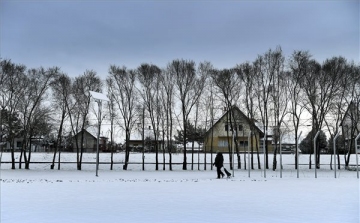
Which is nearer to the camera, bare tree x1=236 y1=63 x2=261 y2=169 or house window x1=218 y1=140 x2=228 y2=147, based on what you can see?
bare tree x1=236 y1=63 x2=261 y2=169

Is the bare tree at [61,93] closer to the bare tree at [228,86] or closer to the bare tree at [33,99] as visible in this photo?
the bare tree at [33,99]

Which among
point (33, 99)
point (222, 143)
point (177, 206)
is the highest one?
point (33, 99)

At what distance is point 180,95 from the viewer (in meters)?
44.7

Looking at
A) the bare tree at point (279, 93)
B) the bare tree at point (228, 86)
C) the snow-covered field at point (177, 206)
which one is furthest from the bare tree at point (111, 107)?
the snow-covered field at point (177, 206)

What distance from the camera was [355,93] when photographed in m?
42.4

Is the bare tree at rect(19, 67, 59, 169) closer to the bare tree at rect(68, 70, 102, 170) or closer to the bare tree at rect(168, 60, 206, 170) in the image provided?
the bare tree at rect(68, 70, 102, 170)

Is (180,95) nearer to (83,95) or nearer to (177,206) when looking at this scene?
(83,95)

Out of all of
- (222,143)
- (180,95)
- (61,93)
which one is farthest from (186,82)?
(222,143)

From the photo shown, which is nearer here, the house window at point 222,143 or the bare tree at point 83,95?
the bare tree at point 83,95

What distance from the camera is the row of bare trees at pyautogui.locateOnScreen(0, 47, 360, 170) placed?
137 feet

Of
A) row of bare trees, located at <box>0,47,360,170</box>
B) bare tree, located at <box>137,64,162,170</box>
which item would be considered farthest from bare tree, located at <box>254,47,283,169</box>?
bare tree, located at <box>137,64,162,170</box>

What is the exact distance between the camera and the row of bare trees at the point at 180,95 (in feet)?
137

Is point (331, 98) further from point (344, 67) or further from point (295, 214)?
point (295, 214)

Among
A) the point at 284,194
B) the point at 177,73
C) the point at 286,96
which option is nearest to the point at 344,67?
the point at 286,96
